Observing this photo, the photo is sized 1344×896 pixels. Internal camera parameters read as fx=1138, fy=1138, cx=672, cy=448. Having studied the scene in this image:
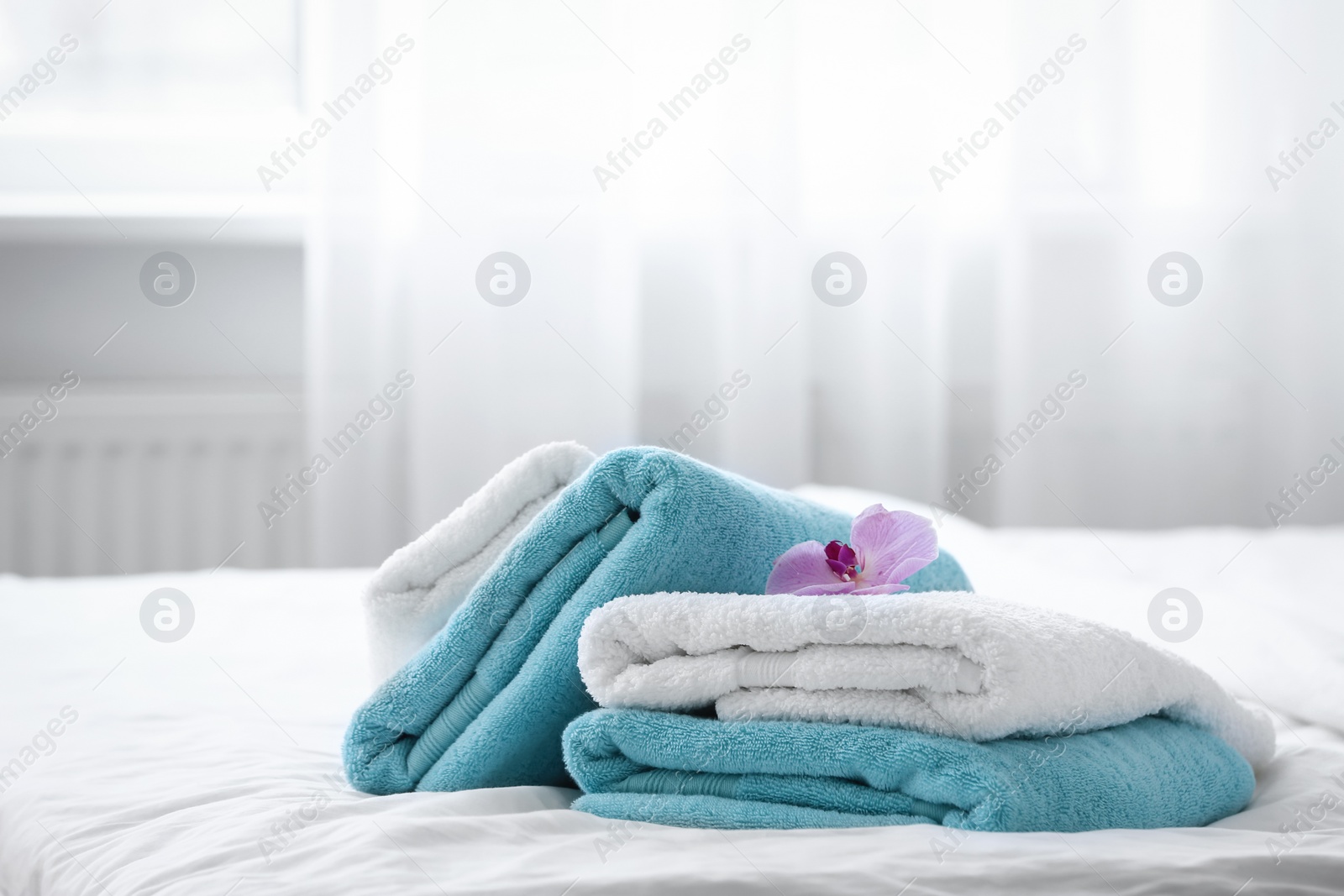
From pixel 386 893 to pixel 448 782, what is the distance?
153mm

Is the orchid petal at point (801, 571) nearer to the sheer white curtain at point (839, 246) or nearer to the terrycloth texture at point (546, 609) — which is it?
the terrycloth texture at point (546, 609)

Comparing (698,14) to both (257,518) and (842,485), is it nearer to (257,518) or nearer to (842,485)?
(842,485)

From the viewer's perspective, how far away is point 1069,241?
2289 millimetres

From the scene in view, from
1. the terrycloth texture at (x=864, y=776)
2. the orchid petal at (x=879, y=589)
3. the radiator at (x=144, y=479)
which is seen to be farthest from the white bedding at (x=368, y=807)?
the radiator at (x=144, y=479)

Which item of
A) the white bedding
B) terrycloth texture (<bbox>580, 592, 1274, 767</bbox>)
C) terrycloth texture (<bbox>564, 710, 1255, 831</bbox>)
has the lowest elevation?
the white bedding

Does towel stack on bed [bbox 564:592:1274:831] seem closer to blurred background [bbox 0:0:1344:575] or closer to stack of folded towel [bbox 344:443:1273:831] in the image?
stack of folded towel [bbox 344:443:1273:831]

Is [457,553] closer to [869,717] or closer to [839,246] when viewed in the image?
[869,717]

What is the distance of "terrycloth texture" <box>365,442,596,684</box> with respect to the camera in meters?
0.69

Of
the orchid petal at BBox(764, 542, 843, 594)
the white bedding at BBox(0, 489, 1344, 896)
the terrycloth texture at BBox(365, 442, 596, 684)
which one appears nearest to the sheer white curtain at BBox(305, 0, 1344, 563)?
the white bedding at BBox(0, 489, 1344, 896)

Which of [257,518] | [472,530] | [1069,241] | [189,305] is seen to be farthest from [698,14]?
[472,530]

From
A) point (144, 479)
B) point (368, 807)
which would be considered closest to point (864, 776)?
point (368, 807)

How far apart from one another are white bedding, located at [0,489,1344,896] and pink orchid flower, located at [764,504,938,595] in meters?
0.13

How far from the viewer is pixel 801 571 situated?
2.03ft

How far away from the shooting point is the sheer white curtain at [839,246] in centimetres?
206
